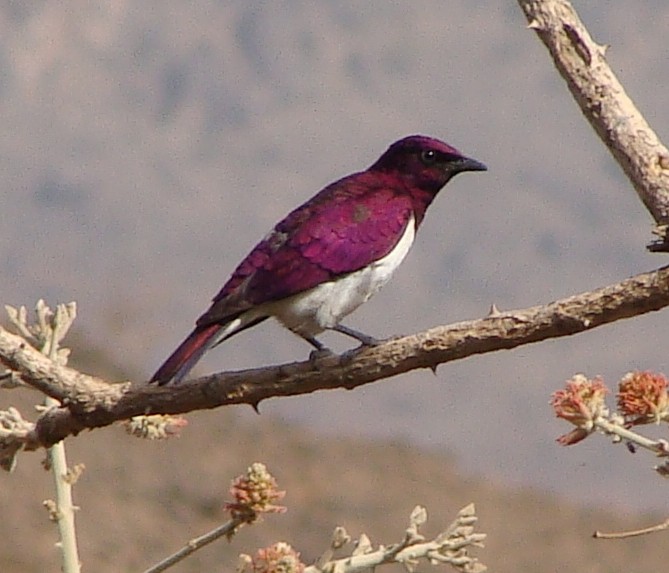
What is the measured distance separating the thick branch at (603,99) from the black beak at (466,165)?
1.63m

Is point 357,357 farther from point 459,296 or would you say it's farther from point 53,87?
point 53,87

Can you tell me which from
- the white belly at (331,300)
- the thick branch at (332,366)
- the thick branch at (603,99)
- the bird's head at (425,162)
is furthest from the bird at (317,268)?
the thick branch at (603,99)

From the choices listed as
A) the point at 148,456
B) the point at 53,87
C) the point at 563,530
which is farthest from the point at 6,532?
the point at 53,87

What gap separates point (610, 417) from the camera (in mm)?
3830

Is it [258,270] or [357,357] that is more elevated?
[258,270]

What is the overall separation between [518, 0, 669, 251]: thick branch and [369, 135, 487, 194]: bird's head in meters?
1.70

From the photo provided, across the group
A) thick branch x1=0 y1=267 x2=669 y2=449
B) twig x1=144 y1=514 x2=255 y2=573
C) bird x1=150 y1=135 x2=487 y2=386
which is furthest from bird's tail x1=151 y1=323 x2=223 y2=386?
twig x1=144 y1=514 x2=255 y2=573

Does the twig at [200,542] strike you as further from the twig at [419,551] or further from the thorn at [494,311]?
the thorn at [494,311]

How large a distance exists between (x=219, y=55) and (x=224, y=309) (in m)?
111

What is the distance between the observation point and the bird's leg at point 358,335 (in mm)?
4355

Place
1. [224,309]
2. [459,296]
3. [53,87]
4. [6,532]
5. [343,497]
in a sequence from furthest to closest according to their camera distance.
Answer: [53,87] < [459,296] < [343,497] < [6,532] < [224,309]

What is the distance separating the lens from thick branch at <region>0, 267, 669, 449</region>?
3.73 meters

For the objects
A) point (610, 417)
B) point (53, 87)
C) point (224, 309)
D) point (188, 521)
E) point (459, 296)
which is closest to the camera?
point (610, 417)

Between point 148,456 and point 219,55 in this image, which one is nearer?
point 148,456
